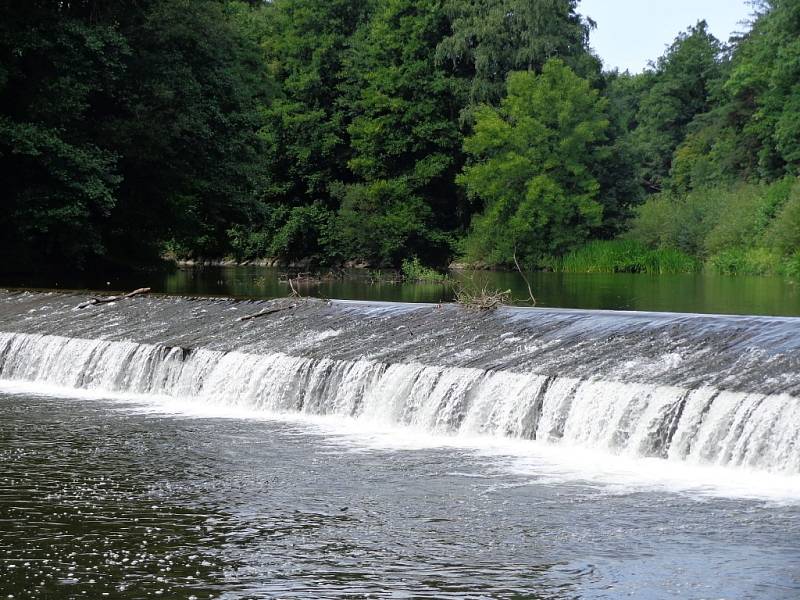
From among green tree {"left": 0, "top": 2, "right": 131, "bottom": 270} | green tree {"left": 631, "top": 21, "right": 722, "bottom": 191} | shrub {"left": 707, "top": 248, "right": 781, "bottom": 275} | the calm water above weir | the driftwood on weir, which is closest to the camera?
the driftwood on weir

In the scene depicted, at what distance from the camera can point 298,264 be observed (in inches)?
2515

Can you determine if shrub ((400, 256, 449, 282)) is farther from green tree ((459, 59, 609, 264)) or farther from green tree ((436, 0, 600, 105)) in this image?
green tree ((436, 0, 600, 105))

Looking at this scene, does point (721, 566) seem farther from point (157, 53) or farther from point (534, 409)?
point (157, 53)

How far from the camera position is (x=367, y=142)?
6172 cm

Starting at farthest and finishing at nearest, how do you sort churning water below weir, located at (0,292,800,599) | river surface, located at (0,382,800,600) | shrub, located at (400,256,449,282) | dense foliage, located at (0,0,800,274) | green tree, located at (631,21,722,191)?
green tree, located at (631,21,722,191)
shrub, located at (400,256,449,282)
dense foliage, located at (0,0,800,274)
churning water below weir, located at (0,292,800,599)
river surface, located at (0,382,800,600)

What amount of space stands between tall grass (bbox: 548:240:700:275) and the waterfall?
3261 centimetres

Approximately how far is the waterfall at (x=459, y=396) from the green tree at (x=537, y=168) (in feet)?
117

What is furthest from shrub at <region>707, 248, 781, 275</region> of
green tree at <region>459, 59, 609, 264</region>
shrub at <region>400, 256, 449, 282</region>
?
shrub at <region>400, 256, 449, 282</region>

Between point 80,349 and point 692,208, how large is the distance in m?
38.1

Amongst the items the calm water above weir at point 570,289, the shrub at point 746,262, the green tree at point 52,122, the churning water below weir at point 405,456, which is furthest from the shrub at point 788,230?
the churning water below weir at point 405,456

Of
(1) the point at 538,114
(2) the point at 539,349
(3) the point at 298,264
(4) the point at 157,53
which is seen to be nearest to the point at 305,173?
(3) the point at 298,264

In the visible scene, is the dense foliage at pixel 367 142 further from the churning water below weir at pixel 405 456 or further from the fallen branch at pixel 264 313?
the churning water below weir at pixel 405 456

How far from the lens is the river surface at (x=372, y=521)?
29.0 ft

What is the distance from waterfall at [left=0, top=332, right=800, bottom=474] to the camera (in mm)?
12859
